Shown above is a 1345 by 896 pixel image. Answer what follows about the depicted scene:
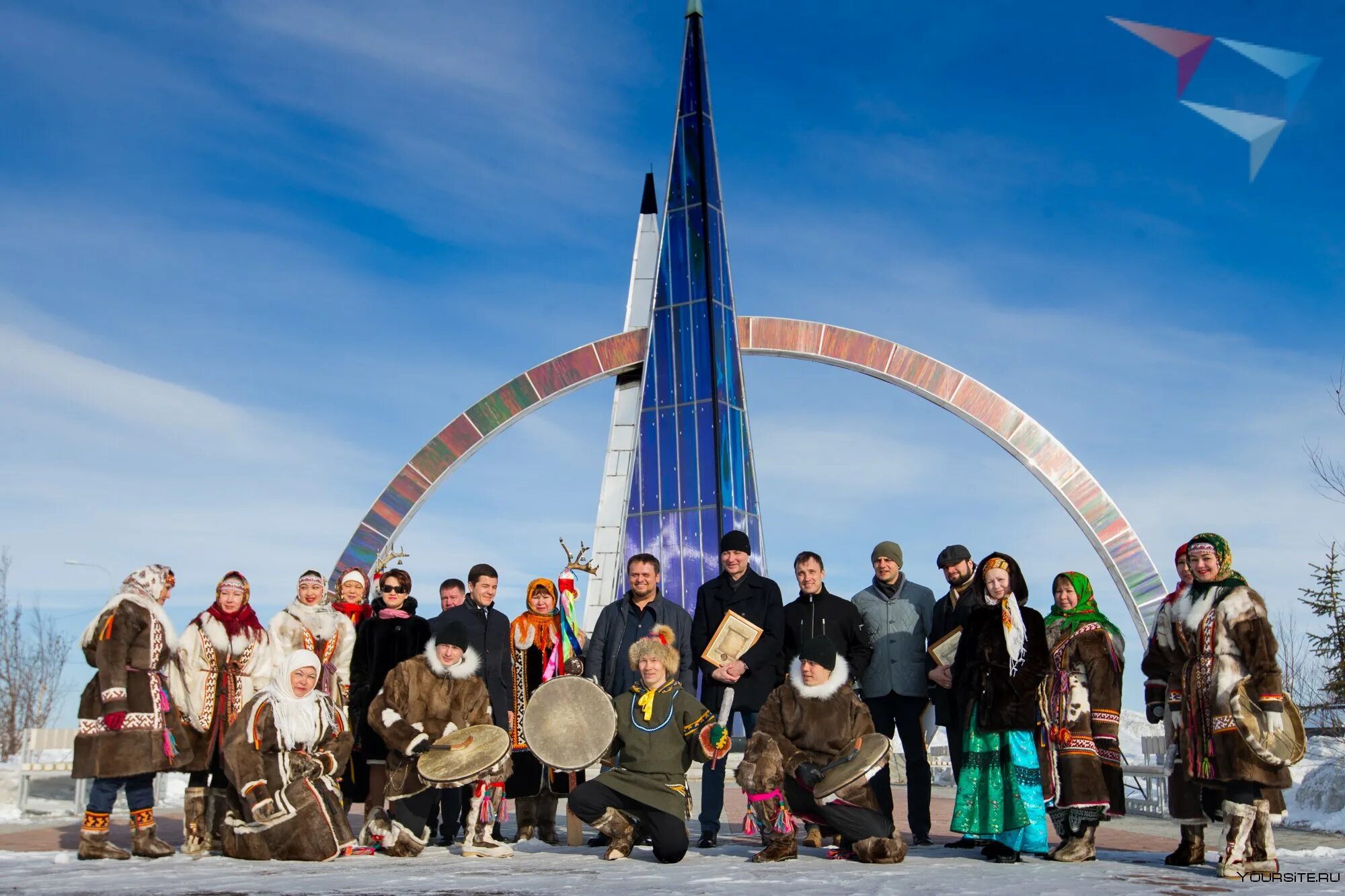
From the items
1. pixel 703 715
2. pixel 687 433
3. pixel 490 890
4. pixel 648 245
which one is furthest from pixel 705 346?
pixel 490 890

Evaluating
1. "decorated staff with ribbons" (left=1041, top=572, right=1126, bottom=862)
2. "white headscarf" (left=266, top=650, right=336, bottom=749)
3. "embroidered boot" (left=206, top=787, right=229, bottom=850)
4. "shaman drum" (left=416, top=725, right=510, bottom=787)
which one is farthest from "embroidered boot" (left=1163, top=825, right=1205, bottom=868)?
"embroidered boot" (left=206, top=787, right=229, bottom=850)

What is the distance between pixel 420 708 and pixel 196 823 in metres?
1.39

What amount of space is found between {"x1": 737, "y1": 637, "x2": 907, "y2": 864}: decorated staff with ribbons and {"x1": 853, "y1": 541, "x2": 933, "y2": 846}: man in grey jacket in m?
0.83

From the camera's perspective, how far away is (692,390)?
71.9ft

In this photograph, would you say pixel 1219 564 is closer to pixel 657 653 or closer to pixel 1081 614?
pixel 1081 614

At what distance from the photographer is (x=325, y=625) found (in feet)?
23.6

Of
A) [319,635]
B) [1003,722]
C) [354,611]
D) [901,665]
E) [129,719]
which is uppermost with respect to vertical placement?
[354,611]

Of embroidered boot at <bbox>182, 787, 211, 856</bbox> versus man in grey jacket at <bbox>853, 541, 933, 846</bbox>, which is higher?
man in grey jacket at <bbox>853, 541, 933, 846</bbox>

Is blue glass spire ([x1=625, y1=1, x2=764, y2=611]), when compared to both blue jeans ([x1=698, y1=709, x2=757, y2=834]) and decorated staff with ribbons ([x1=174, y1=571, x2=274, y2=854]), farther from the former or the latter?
decorated staff with ribbons ([x1=174, y1=571, x2=274, y2=854])

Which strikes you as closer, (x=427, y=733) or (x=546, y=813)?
(x=427, y=733)

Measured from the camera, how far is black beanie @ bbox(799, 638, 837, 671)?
20.4ft

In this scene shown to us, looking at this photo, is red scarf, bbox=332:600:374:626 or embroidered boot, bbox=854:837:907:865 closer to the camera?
embroidered boot, bbox=854:837:907:865

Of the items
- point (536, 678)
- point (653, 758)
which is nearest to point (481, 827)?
point (653, 758)

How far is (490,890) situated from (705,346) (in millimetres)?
17842
